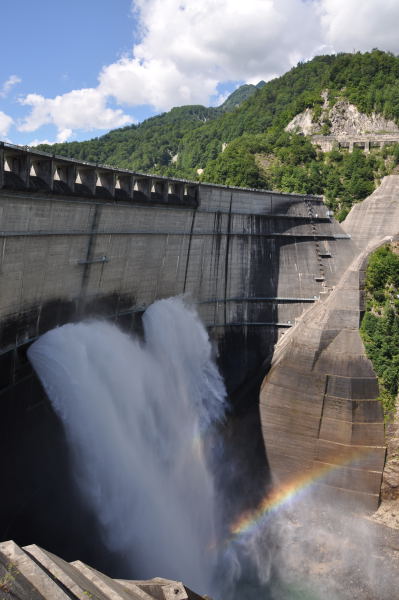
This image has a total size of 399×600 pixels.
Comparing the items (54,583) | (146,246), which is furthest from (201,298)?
(54,583)

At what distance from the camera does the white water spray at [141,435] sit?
61.3 ft

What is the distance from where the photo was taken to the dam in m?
17.5

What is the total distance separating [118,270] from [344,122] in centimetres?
3561

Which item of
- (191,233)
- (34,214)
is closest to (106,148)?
(191,233)

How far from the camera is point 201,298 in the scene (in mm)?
28547

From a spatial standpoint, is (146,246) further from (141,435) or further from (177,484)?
(177,484)

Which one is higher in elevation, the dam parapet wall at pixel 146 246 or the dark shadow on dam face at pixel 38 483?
the dam parapet wall at pixel 146 246

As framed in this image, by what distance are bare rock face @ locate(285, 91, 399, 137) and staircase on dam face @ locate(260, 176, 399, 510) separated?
24283 mm

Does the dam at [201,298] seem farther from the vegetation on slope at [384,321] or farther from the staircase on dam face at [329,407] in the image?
the vegetation on slope at [384,321]

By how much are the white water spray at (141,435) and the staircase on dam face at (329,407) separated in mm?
4496

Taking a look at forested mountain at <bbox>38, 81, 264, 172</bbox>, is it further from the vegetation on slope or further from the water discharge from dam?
the water discharge from dam

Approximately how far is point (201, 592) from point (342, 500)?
9.31m

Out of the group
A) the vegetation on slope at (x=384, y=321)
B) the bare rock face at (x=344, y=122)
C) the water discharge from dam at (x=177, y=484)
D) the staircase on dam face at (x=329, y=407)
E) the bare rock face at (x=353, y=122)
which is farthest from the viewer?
the bare rock face at (x=344, y=122)

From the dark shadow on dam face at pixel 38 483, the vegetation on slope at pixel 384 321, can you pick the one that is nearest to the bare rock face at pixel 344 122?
the vegetation on slope at pixel 384 321
